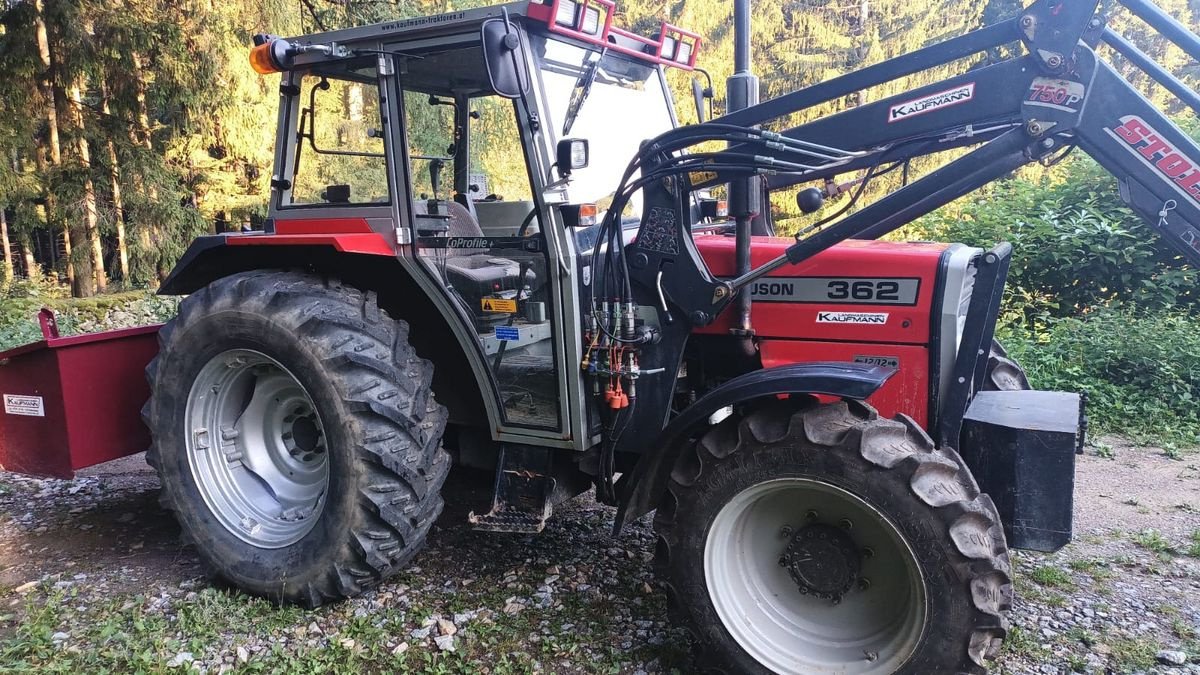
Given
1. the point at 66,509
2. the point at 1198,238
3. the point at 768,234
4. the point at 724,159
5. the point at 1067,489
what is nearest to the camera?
the point at 1198,238

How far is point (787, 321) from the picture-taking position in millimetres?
3324

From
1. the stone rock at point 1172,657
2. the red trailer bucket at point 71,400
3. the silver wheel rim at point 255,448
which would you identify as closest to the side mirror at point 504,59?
the silver wheel rim at point 255,448

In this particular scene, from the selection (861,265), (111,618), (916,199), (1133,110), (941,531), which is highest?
(1133,110)

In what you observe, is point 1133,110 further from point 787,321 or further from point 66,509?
point 66,509

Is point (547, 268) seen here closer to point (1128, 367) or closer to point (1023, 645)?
point (1023, 645)

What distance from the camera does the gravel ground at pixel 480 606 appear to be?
3191 millimetres

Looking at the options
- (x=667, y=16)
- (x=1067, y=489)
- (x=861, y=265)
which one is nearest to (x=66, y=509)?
(x=861, y=265)

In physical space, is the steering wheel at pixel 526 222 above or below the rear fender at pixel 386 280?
above

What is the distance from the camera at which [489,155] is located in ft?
12.5

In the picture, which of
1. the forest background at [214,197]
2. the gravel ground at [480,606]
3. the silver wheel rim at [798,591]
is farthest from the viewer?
the forest background at [214,197]

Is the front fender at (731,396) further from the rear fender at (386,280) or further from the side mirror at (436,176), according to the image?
the side mirror at (436,176)

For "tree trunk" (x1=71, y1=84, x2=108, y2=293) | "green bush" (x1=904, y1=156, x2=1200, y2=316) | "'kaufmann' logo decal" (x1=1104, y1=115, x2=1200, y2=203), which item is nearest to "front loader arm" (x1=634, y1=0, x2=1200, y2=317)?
"'kaufmann' logo decal" (x1=1104, y1=115, x2=1200, y2=203)

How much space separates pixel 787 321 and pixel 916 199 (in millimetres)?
689

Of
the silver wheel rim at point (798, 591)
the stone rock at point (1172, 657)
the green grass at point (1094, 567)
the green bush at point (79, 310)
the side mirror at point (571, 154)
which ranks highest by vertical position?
the side mirror at point (571, 154)
